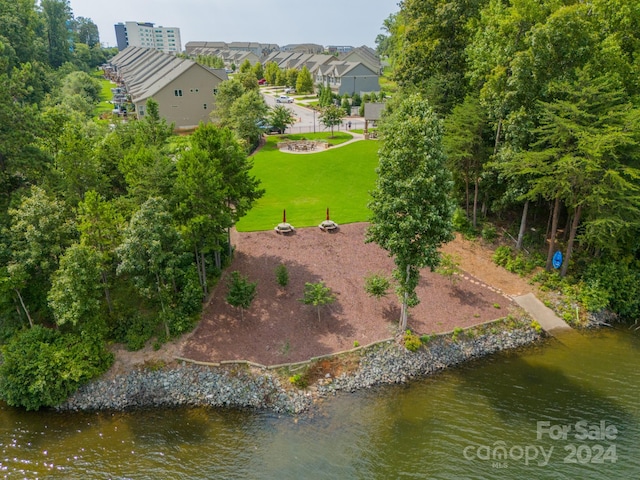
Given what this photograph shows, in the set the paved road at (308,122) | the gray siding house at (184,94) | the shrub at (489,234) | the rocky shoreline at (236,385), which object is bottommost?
the rocky shoreline at (236,385)

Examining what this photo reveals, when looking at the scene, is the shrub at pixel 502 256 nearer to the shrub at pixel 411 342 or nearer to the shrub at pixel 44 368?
the shrub at pixel 411 342

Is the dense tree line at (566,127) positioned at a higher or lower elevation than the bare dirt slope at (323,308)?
higher

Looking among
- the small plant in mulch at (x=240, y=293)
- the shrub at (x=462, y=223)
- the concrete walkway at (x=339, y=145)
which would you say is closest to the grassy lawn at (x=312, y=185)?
the concrete walkway at (x=339, y=145)

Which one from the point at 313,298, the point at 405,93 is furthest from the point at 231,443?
the point at 405,93

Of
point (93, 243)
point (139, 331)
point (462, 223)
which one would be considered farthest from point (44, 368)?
point (462, 223)

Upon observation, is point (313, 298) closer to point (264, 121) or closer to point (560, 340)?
point (560, 340)

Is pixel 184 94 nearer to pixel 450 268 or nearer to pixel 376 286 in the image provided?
pixel 450 268
